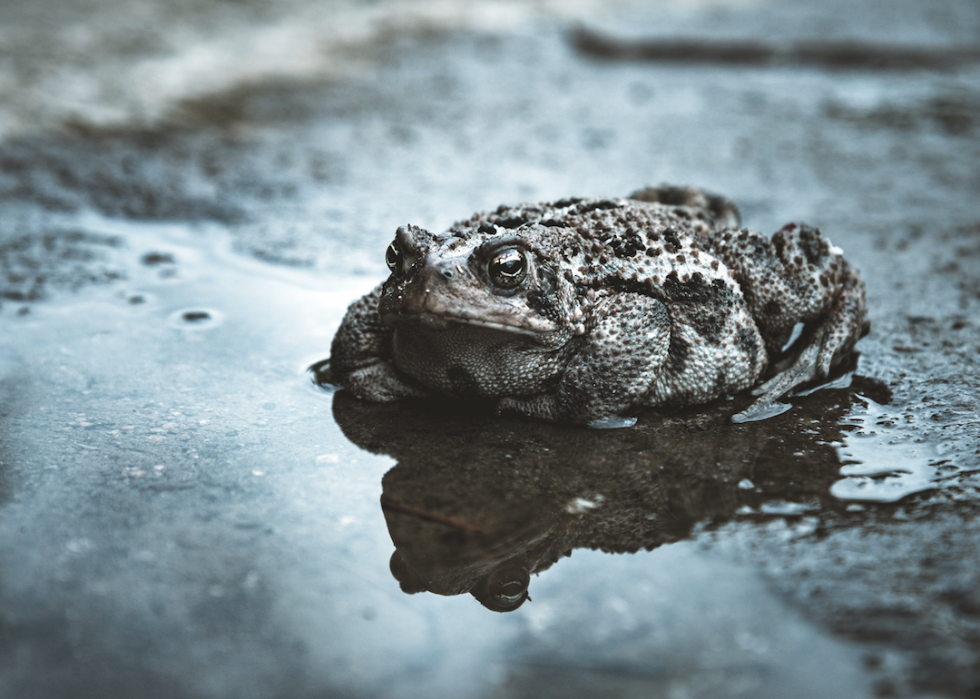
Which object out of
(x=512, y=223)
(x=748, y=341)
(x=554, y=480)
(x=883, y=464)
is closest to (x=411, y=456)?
(x=554, y=480)

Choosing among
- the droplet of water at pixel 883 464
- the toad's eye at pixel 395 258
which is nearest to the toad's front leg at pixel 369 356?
the toad's eye at pixel 395 258

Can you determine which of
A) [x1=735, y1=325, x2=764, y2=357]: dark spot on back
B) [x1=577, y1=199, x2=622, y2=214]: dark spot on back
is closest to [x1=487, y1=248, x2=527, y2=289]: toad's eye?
[x1=577, y1=199, x2=622, y2=214]: dark spot on back

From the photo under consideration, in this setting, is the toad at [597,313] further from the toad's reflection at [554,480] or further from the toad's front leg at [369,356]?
the toad's reflection at [554,480]

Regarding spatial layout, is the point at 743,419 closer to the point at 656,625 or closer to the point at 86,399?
the point at 656,625

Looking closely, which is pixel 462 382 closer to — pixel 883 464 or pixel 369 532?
pixel 369 532

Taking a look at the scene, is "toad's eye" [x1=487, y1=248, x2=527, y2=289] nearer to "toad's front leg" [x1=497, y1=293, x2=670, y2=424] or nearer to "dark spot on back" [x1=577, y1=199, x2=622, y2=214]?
"toad's front leg" [x1=497, y1=293, x2=670, y2=424]
